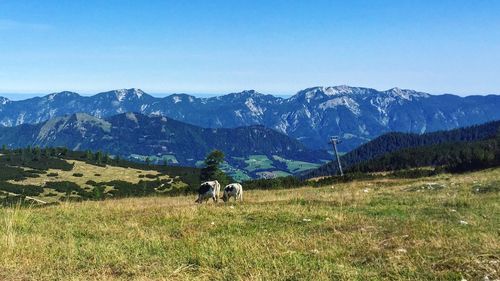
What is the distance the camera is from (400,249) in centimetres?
1134

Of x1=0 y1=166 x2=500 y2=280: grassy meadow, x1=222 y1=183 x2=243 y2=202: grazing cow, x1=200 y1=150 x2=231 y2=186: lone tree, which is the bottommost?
x1=200 y1=150 x2=231 y2=186: lone tree

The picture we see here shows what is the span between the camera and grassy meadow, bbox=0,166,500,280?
9.41m

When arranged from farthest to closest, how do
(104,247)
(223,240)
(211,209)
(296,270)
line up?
(211,209), (223,240), (104,247), (296,270)

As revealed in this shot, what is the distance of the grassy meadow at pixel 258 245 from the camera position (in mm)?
9406

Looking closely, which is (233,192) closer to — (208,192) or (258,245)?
(208,192)

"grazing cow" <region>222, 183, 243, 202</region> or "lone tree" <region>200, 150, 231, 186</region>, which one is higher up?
"grazing cow" <region>222, 183, 243, 202</region>

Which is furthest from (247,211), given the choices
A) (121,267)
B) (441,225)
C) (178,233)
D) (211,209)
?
(121,267)

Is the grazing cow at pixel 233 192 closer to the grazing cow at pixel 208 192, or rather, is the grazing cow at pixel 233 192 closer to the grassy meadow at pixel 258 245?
the grazing cow at pixel 208 192

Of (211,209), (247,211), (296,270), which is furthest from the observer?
(211,209)

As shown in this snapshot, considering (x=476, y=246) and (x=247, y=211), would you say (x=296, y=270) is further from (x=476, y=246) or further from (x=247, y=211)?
(x=247, y=211)

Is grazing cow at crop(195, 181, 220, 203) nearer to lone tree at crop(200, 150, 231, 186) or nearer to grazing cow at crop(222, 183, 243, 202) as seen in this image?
grazing cow at crop(222, 183, 243, 202)

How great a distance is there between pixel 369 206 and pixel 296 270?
42.5 ft

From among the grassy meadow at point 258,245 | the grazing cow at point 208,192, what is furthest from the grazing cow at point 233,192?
the grassy meadow at point 258,245

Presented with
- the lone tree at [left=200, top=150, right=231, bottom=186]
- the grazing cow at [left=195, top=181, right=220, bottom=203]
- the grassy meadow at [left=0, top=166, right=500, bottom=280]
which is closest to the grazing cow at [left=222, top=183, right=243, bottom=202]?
the grazing cow at [left=195, top=181, right=220, bottom=203]
